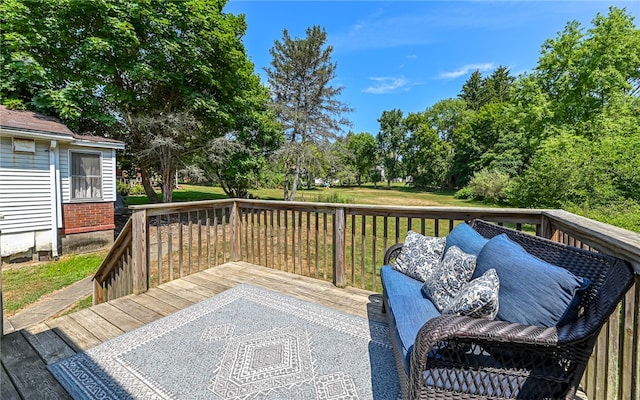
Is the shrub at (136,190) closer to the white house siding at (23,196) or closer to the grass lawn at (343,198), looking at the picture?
the grass lawn at (343,198)

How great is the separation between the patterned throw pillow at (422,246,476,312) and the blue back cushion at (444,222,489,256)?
9 centimetres

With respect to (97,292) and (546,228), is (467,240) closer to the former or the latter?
(546,228)

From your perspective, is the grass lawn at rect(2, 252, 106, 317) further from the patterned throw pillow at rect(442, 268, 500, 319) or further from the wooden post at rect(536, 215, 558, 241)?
the wooden post at rect(536, 215, 558, 241)

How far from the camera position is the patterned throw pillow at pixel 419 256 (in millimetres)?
2281

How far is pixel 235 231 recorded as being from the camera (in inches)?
167

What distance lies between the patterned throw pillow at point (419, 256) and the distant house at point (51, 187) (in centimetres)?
777

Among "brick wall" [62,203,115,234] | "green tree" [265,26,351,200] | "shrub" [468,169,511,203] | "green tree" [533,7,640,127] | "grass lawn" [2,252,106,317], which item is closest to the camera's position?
"grass lawn" [2,252,106,317]

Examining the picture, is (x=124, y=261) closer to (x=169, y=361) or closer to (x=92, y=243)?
(x=169, y=361)

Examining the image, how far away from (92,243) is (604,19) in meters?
19.5

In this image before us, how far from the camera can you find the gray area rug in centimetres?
171

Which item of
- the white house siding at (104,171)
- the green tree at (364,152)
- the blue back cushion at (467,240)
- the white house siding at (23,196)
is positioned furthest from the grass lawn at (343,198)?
the blue back cushion at (467,240)

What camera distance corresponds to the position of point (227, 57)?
9570 mm

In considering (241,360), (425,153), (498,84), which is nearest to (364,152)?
(425,153)

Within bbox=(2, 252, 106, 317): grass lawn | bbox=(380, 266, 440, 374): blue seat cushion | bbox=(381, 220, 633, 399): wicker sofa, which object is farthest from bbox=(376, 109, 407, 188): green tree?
bbox=(381, 220, 633, 399): wicker sofa
